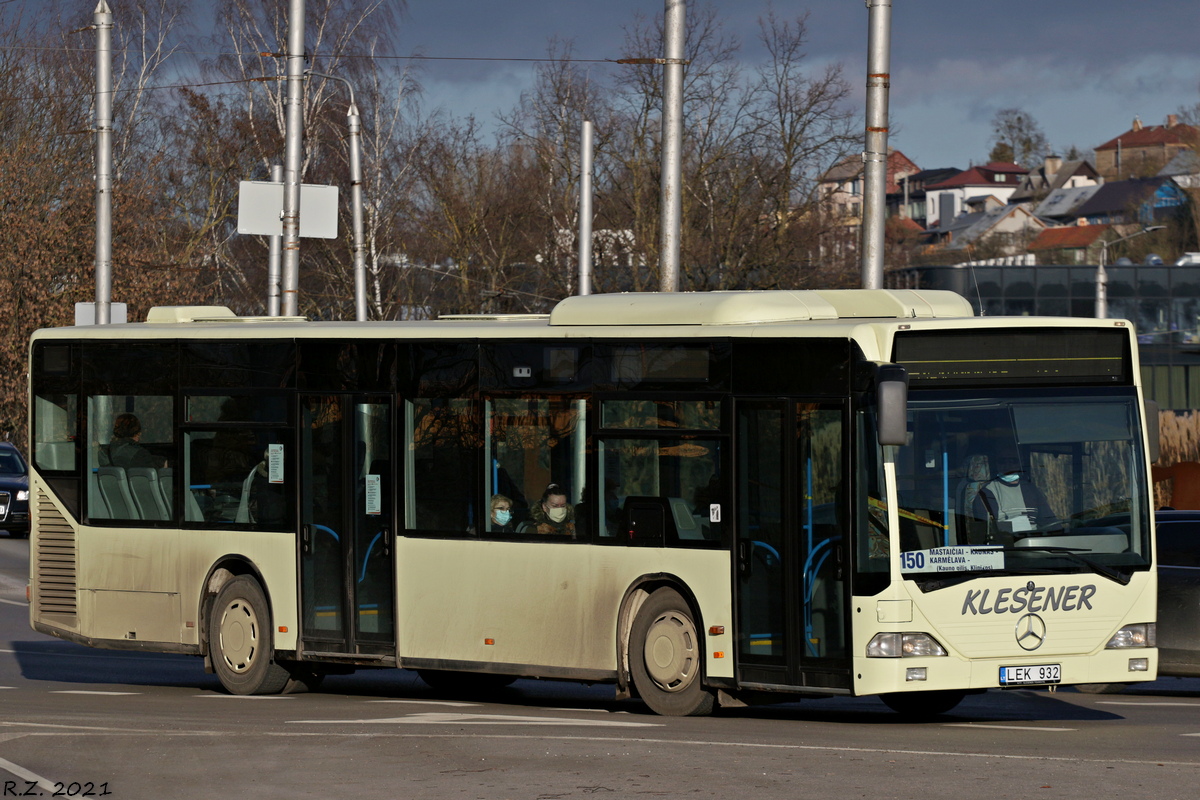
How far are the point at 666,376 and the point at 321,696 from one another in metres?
4.14

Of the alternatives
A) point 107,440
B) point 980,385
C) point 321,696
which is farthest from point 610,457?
point 107,440

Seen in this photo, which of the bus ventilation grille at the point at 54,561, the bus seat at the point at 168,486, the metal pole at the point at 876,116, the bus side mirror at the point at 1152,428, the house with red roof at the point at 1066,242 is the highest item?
the house with red roof at the point at 1066,242

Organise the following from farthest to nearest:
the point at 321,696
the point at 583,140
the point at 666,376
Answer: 1. the point at 583,140
2. the point at 321,696
3. the point at 666,376

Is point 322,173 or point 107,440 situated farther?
point 322,173

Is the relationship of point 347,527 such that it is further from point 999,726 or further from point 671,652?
point 999,726

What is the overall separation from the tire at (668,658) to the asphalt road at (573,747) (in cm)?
18

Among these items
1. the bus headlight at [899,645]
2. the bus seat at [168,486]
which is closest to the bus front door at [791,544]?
the bus headlight at [899,645]

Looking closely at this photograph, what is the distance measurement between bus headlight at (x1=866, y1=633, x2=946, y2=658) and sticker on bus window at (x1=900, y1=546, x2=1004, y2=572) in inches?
15.3

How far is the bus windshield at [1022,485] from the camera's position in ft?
34.5

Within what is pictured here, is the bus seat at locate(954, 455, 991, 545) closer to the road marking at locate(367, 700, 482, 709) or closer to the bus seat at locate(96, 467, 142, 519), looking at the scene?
the road marking at locate(367, 700, 482, 709)

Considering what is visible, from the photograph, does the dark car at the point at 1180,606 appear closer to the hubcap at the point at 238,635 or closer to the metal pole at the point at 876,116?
the metal pole at the point at 876,116

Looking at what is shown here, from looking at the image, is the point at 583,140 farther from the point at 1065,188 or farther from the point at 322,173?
the point at 1065,188

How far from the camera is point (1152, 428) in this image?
11.1m

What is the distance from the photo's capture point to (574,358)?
12078 millimetres
